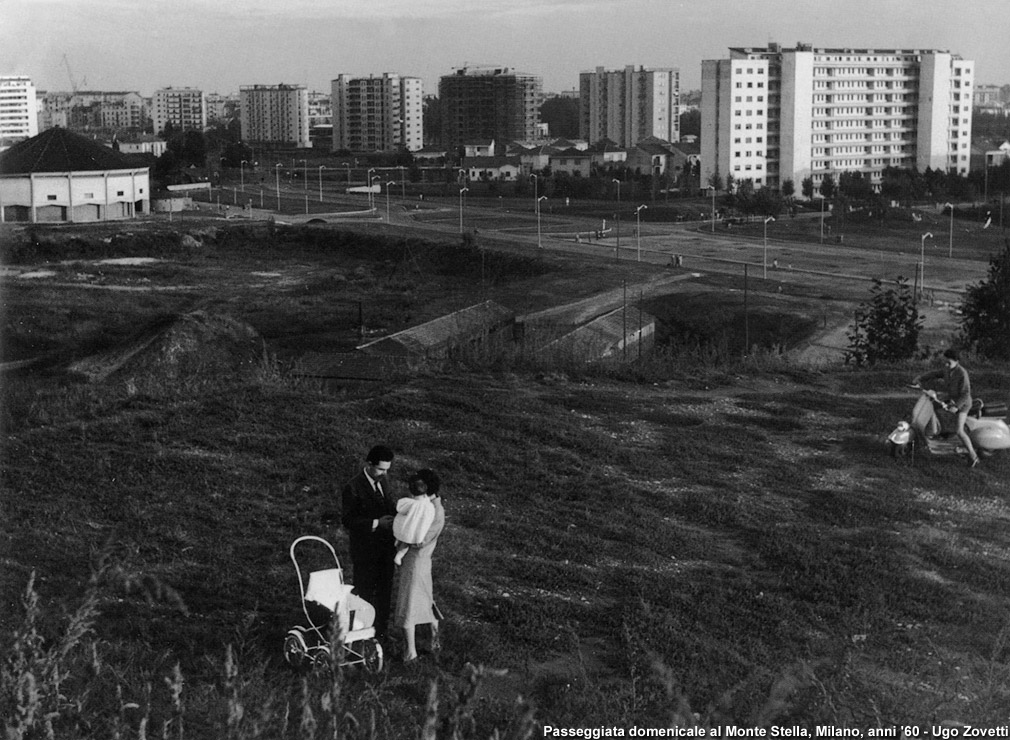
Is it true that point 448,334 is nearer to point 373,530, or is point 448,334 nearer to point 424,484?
point 373,530

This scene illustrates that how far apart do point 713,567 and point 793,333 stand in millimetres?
14316

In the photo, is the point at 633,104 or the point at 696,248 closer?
the point at 696,248

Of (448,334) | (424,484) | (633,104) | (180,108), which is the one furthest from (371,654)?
(180,108)

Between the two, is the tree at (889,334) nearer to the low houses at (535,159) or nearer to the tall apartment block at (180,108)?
the low houses at (535,159)

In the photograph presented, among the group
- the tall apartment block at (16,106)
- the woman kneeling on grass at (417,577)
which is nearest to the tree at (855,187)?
the tall apartment block at (16,106)

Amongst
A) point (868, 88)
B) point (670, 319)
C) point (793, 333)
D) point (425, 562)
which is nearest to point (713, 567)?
point (425, 562)

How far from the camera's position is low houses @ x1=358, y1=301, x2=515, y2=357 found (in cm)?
1312

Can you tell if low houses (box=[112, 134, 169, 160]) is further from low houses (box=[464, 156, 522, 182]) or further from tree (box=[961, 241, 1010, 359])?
tree (box=[961, 241, 1010, 359])

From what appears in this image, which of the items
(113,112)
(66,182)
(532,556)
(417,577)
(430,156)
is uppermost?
(113,112)

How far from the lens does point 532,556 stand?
5.45 m

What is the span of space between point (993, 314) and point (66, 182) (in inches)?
1245

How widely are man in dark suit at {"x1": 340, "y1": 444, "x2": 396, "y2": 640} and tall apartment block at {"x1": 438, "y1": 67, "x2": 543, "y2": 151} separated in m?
70.3

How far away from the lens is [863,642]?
451 centimetres

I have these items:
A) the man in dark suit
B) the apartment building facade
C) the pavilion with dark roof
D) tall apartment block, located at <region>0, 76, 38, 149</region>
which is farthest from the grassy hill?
the apartment building facade
